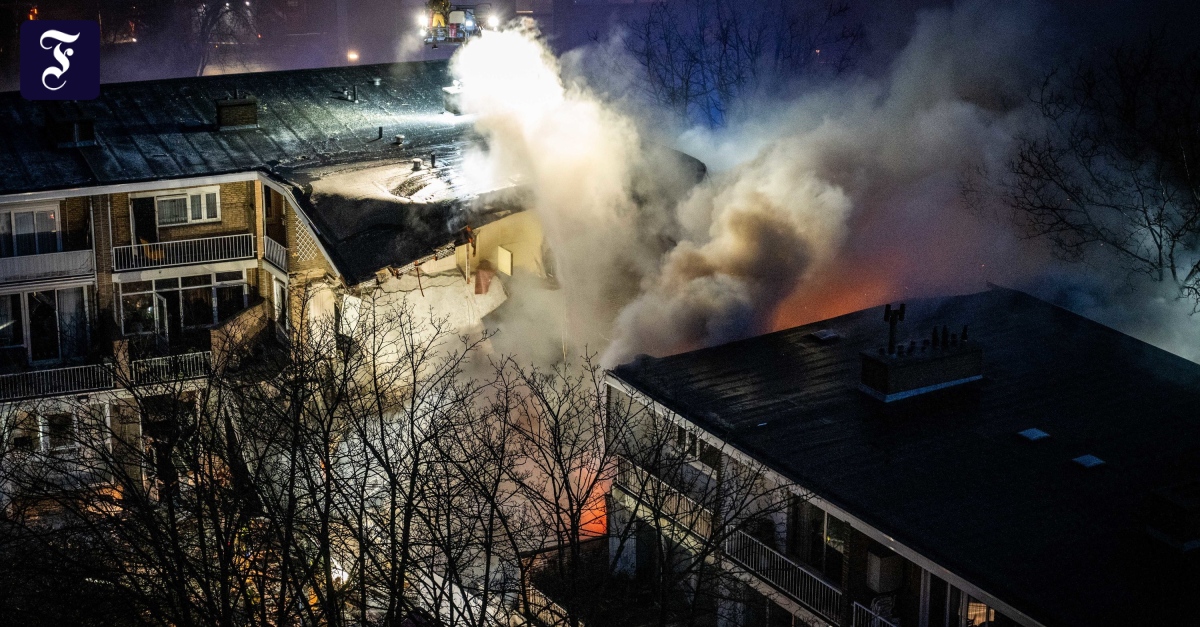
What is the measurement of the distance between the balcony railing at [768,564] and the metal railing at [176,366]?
11.8m

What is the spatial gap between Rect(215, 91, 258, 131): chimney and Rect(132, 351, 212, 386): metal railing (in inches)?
243

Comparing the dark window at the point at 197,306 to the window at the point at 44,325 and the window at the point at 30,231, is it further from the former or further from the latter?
the window at the point at 30,231

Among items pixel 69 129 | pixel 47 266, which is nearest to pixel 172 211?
pixel 69 129

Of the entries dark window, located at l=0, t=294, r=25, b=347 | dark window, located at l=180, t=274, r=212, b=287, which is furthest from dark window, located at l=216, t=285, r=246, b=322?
dark window, located at l=0, t=294, r=25, b=347

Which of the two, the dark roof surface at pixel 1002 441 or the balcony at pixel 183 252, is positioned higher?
the balcony at pixel 183 252

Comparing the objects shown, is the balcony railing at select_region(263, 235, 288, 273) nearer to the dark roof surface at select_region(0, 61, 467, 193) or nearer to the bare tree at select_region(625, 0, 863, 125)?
the dark roof surface at select_region(0, 61, 467, 193)

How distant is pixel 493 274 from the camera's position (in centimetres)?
2884

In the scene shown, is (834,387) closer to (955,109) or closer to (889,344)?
(889,344)

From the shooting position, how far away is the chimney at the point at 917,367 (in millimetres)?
19859

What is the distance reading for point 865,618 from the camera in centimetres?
1723

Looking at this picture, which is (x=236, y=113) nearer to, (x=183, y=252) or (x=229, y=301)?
(x=183, y=252)

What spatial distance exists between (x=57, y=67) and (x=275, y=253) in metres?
8.27

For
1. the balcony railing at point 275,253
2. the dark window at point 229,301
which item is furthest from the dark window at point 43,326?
the balcony railing at point 275,253

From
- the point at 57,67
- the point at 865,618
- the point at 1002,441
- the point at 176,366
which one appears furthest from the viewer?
the point at 57,67
